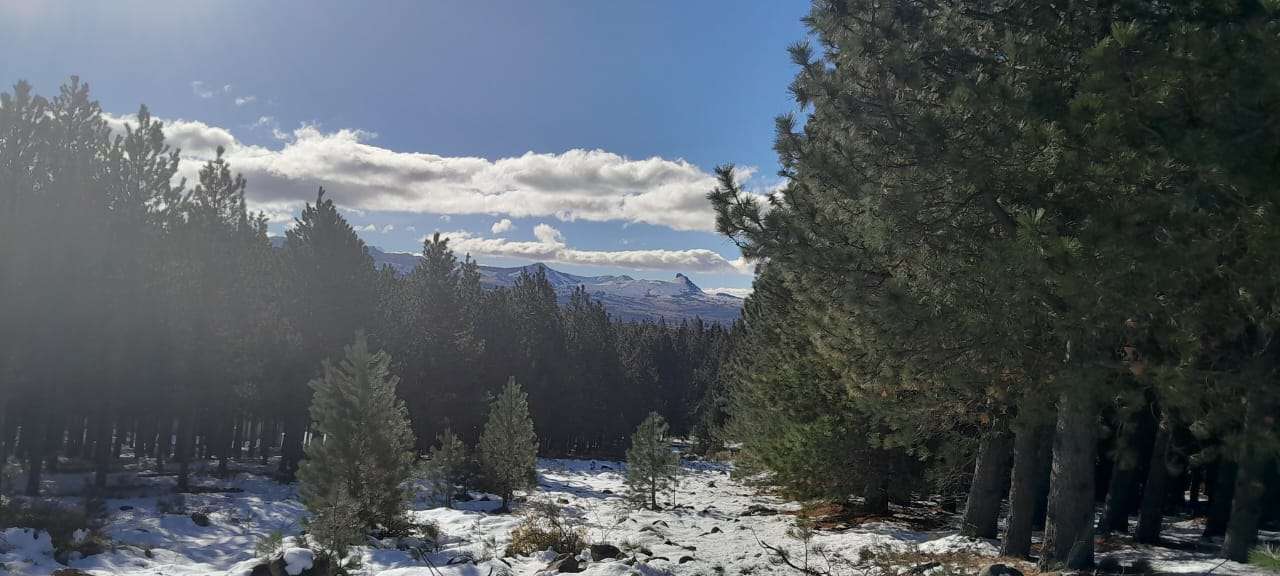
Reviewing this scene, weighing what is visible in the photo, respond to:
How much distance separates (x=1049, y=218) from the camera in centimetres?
670

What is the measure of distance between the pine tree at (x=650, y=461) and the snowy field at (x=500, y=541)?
1174mm

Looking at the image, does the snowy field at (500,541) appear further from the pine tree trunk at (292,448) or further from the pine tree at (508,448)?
the pine tree trunk at (292,448)

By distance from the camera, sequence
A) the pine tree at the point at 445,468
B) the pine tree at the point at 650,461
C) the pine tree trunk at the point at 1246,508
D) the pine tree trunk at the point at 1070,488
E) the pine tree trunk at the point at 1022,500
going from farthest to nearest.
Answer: the pine tree at the point at 650,461, the pine tree at the point at 445,468, the pine tree trunk at the point at 1022,500, the pine tree trunk at the point at 1246,508, the pine tree trunk at the point at 1070,488

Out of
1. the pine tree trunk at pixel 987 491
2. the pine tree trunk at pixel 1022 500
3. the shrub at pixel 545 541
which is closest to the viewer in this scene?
the pine tree trunk at pixel 1022 500

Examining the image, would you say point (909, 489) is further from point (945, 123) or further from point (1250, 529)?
point (945, 123)

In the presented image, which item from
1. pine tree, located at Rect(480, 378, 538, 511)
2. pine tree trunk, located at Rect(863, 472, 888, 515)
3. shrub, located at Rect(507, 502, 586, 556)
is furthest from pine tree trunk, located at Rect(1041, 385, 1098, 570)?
pine tree, located at Rect(480, 378, 538, 511)

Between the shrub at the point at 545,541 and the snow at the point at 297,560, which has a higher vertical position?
the snow at the point at 297,560

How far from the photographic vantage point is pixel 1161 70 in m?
6.31

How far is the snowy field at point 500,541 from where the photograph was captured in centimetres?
1047

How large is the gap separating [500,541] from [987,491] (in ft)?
29.4

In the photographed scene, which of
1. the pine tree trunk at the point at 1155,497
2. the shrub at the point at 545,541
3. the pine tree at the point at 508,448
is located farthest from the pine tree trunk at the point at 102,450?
the pine tree trunk at the point at 1155,497

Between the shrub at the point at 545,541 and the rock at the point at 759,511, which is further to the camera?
the rock at the point at 759,511

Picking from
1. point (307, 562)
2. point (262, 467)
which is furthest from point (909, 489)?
point (262, 467)

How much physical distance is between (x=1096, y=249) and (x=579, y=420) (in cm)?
4529
